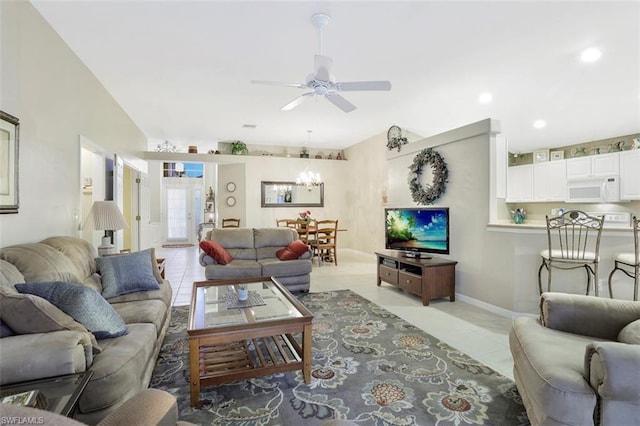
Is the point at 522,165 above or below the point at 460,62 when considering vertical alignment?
below

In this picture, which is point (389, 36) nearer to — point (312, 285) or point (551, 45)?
point (551, 45)

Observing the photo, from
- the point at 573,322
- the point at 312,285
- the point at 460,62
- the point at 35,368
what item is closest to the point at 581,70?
the point at 460,62

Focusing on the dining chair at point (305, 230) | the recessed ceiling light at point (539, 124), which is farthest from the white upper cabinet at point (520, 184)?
the dining chair at point (305, 230)

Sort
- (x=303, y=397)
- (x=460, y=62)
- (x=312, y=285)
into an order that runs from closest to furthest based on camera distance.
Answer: (x=303, y=397), (x=460, y=62), (x=312, y=285)

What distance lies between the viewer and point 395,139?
5.93m

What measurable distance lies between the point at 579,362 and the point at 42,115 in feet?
14.0

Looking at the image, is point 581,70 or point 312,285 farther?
point 312,285

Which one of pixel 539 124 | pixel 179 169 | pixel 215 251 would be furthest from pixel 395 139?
pixel 179 169

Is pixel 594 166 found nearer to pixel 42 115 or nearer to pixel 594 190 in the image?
pixel 594 190

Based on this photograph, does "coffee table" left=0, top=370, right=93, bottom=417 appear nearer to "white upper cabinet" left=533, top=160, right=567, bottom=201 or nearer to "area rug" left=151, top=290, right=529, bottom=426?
"area rug" left=151, top=290, right=529, bottom=426

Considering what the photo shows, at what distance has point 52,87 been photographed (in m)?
2.97

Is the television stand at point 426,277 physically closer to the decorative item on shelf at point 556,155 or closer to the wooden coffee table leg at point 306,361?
the wooden coffee table leg at point 306,361

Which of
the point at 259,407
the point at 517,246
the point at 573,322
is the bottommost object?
the point at 259,407

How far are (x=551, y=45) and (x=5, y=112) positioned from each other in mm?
4984
